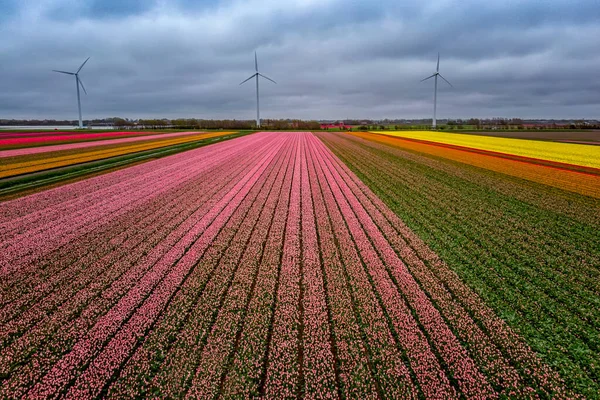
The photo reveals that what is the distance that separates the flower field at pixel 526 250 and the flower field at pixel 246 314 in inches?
8.7

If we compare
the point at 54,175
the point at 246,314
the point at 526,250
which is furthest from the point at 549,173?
the point at 54,175

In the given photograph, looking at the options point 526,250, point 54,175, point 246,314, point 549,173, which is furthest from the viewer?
point 549,173

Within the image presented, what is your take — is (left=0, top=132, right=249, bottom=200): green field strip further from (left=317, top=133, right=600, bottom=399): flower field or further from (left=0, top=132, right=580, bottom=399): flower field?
(left=317, top=133, right=600, bottom=399): flower field

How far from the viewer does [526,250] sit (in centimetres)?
798

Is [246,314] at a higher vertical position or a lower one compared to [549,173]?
lower

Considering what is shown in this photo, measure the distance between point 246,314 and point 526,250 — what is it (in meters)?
7.48

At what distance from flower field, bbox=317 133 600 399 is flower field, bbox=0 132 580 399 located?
22 cm

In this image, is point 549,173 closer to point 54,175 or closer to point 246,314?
point 246,314

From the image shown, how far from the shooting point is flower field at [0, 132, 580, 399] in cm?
399

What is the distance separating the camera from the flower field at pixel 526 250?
4800 millimetres

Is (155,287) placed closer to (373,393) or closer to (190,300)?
(190,300)

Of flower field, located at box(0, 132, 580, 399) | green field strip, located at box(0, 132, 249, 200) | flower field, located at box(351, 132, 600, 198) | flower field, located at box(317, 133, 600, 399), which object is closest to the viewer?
flower field, located at box(0, 132, 580, 399)

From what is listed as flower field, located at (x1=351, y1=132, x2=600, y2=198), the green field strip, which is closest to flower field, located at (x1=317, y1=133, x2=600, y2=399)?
flower field, located at (x1=351, y1=132, x2=600, y2=198)

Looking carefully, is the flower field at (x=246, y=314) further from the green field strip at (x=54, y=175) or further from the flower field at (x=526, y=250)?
the green field strip at (x=54, y=175)
